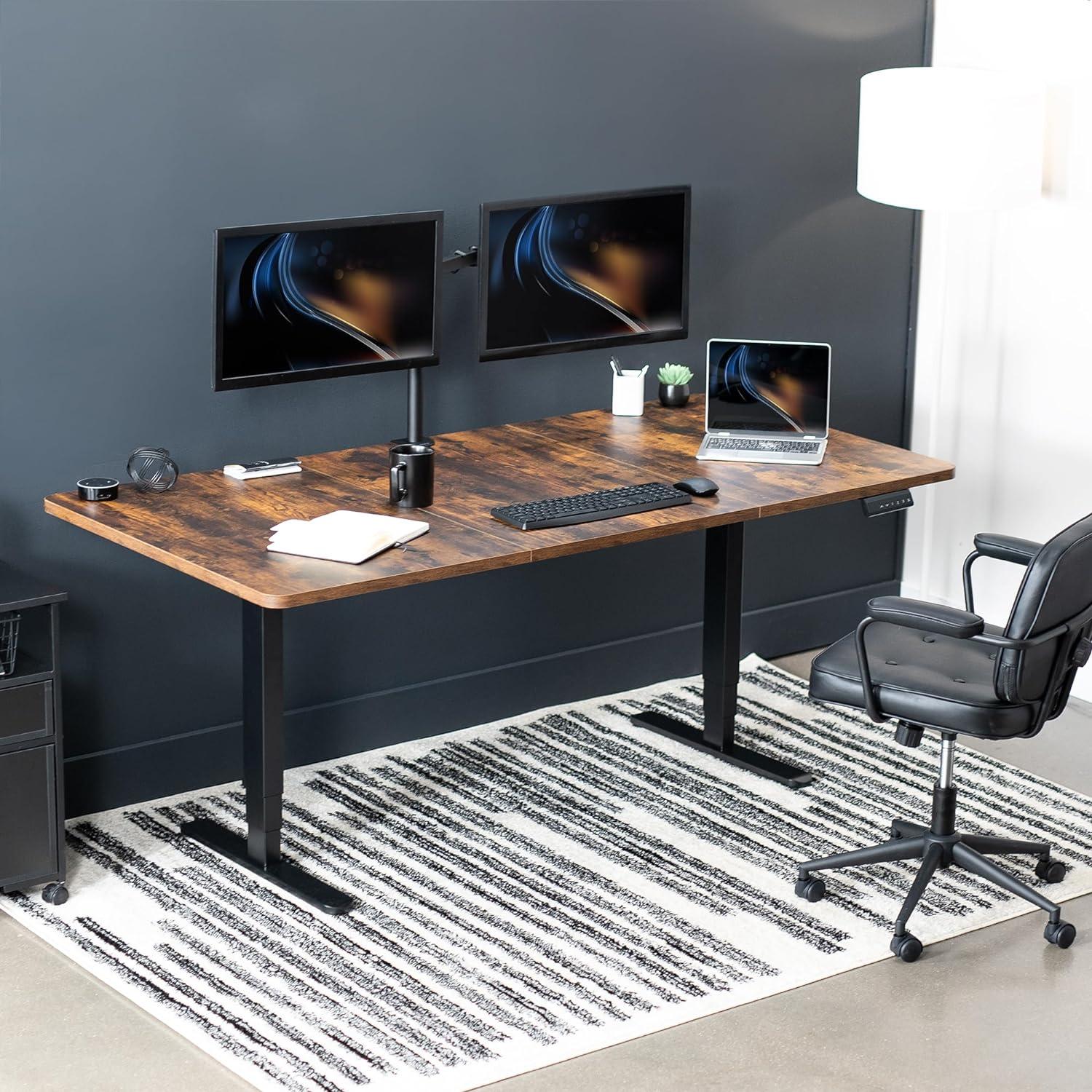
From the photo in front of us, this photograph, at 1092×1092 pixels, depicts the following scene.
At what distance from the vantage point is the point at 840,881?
414 cm

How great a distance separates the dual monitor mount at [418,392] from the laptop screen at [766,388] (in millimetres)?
662

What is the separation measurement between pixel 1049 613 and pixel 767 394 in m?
1.16

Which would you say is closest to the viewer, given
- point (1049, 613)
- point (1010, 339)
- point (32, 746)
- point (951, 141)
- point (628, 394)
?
point (1049, 613)

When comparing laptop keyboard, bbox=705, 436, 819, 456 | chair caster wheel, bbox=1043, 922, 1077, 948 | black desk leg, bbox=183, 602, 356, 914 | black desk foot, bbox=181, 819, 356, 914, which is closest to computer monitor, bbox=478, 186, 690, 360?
laptop keyboard, bbox=705, 436, 819, 456

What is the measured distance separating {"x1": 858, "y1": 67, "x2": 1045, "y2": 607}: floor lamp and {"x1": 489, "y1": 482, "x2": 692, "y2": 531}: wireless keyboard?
1.27 meters

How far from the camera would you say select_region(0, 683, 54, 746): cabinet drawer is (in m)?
3.85

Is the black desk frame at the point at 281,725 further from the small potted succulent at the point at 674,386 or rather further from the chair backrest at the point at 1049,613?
the chair backrest at the point at 1049,613

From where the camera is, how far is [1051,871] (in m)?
4.12

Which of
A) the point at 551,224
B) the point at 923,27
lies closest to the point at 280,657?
the point at 551,224

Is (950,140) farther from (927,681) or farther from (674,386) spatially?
(927,681)

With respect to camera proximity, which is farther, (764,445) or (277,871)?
(764,445)

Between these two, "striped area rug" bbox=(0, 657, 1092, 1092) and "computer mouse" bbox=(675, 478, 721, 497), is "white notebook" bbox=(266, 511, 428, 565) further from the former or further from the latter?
"striped area rug" bbox=(0, 657, 1092, 1092)

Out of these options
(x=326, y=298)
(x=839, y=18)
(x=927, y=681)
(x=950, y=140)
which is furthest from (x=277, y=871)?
(x=839, y=18)

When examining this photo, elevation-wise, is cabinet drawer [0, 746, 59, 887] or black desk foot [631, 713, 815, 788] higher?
cabinet drawer [0, 746, 59, 887]
